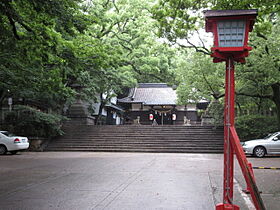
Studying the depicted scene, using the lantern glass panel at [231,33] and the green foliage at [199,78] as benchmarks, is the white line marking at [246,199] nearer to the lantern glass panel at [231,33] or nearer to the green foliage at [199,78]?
the lantern glass panel at [231,33]

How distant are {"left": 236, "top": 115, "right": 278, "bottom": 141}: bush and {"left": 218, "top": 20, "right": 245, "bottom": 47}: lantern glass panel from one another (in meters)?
19.7

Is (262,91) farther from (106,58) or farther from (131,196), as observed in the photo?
(131,196)

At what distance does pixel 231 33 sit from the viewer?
4.52m

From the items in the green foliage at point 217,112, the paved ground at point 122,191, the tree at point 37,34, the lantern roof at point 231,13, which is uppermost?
the tree at point 37,34

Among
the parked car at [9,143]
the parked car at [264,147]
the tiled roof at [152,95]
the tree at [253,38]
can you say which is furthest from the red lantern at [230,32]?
the tiled roof at [152,95]

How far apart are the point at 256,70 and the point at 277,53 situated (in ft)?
7.71

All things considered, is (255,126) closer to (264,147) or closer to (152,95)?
(264,147)

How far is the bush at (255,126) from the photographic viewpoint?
74.2 feet

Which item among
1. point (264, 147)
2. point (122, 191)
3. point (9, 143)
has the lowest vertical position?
point (122, 191)

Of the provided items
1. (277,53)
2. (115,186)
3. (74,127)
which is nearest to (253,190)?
(115,186)

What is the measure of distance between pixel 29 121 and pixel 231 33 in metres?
20.9

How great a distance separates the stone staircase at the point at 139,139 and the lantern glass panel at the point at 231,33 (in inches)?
692

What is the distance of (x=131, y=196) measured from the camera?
20.8 feet

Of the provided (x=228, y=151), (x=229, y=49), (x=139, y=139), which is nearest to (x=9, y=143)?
(x=139, y=139)
